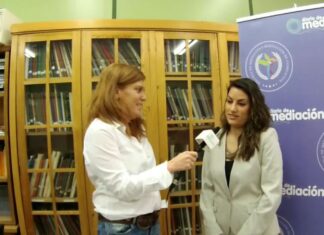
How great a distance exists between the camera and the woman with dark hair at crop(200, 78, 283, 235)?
1.50 m

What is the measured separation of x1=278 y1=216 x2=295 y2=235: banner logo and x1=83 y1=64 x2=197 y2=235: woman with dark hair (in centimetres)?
80

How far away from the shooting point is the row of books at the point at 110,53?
96.3 inches

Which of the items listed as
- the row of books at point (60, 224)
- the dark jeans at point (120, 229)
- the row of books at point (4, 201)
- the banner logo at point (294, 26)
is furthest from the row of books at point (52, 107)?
the banner logo at point (294, 26)

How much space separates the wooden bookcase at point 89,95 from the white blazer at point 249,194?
0.90m

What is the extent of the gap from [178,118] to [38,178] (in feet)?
3.82

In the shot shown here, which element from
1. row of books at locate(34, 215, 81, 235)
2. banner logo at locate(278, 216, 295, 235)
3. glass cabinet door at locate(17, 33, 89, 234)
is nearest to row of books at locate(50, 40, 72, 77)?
glass cabinet door at locate(17, 33, 89, 234)

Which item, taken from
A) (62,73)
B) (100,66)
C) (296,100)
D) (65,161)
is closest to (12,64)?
(62,73)

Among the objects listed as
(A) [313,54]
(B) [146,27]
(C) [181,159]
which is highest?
(B) [146,27]

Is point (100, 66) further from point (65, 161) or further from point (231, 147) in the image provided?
point (231, 147)

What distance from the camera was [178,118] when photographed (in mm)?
2521

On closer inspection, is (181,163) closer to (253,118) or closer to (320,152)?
(253,118)

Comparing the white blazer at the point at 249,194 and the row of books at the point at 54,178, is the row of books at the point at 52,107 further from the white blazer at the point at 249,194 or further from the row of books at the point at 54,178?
the white blazer at the point at 249,194

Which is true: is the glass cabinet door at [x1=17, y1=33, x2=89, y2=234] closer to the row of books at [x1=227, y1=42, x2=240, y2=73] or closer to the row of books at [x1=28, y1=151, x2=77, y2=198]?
the row of books at [x1=28, y1=151, x2=77, y2=198]

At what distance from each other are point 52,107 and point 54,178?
1.78 ft
